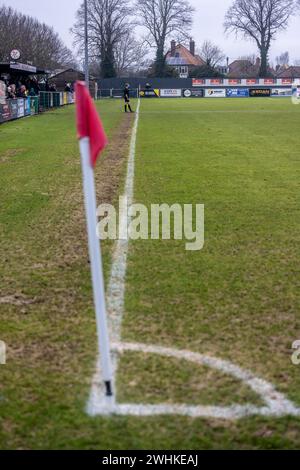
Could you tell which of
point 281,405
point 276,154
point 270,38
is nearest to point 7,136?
point 276,154

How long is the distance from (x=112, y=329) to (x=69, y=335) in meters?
0.35

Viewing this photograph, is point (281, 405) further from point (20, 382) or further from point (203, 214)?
point (203, 214)

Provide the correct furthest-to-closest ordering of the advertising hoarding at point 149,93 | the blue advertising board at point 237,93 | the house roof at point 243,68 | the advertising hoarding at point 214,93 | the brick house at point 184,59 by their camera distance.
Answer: the brick house at point 184,59 < the house roof at point 243,68 < the blue advertising board at point 237,93 < the advertising hoarding at point 214,93 < the advertising hoarding at point 149,93

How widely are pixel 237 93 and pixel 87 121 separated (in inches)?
2595

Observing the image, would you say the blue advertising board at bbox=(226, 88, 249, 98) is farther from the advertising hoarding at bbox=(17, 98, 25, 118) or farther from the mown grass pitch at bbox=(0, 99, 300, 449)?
the mown grass pitch at bbox=(0, 99, 300, 449)

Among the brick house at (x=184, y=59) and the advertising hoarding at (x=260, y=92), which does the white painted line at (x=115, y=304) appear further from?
the brick house at (x=184, y=59)

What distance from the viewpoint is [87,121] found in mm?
3439

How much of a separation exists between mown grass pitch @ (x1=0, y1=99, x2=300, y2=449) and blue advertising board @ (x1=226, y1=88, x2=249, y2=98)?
2270 inches

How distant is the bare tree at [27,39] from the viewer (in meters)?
59.9

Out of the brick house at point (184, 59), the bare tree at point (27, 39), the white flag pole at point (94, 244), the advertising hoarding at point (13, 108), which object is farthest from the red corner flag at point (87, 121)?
the brick house at point (184, 59)

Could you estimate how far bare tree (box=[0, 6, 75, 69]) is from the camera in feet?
197

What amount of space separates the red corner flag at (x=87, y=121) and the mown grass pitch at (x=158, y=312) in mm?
1544

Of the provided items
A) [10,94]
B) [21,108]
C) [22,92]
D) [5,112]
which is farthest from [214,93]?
[5,112]

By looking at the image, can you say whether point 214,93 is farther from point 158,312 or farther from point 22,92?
point 158,312
